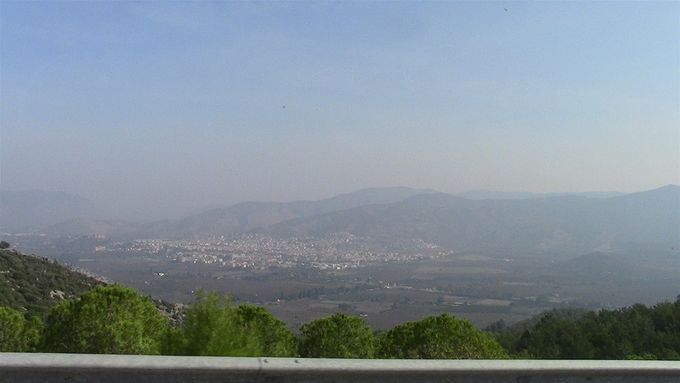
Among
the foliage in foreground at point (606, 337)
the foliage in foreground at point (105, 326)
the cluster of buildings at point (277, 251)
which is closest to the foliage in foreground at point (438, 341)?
the foliage in foreground at point (105, 326)

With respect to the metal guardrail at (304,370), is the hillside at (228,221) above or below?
above

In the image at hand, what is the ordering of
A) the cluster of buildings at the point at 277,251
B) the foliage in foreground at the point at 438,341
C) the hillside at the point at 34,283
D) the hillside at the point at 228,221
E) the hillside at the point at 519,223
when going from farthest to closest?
the hillside at the point at 228,221 < the hillside at the point at 519,223 < the cluster of buildings at the point at 277,251 < the hillside at the point at 34,283 < the foliage in foreground at the point at 438,341

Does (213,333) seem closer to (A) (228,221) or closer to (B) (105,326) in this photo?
(B) (105,326)

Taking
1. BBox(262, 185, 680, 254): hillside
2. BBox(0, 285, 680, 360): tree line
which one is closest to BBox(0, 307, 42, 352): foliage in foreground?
BBox(0, 285, 680, 360): tree line

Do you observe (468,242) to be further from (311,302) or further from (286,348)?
(286,348)

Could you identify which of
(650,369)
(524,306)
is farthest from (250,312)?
(524,306)

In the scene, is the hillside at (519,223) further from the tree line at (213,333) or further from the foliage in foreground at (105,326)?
the foliage in foreground at (105,326)
